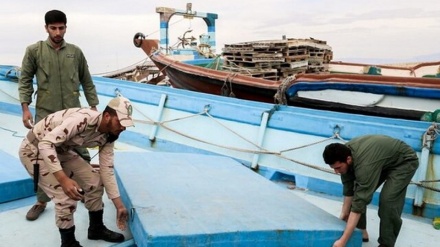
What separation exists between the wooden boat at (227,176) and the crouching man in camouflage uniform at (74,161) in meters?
0.17

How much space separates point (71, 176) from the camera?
8.80ft

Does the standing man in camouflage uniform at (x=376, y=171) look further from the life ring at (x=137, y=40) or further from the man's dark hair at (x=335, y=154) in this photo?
the life ring at (x=137, y=40)

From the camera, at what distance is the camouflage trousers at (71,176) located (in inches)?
98.2

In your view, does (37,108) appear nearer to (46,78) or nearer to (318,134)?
(46,78)

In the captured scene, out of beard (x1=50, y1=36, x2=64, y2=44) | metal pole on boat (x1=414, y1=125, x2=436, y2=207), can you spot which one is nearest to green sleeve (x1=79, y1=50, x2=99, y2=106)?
beard (x1=50, y1=36, x2=64, y2=44)

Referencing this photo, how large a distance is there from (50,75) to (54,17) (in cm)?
45

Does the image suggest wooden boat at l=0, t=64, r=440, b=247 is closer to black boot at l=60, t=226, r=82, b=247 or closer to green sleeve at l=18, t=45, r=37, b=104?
black boot at l=60, t=226, r=82, b=247

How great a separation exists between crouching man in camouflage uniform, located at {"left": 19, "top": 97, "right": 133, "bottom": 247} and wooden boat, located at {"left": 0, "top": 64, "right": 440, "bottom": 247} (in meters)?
0.17

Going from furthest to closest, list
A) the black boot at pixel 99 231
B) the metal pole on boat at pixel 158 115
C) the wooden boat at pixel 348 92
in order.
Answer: the metal pole on boat at pixel 158 115 → the wooden boat at pixel 348 92 → the black boot at pixel 99 231

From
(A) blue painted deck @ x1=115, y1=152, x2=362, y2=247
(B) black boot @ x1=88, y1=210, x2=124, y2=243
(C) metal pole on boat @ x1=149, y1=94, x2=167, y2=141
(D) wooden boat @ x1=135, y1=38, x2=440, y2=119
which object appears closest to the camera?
(A) blue painted deck @ x1=115, y1=152, x2=362, y2=247

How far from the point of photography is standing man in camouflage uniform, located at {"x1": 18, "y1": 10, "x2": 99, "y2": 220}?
314 centimetres

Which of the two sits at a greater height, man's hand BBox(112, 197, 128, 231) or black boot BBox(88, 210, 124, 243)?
man's hand BBox(112, 197, 128, 231)

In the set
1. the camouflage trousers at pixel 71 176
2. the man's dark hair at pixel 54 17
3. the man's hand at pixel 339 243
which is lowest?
the man's hand at pixel 339 243

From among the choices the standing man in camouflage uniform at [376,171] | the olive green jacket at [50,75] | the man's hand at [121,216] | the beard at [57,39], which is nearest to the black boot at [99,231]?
the man's hand at [121,216]
